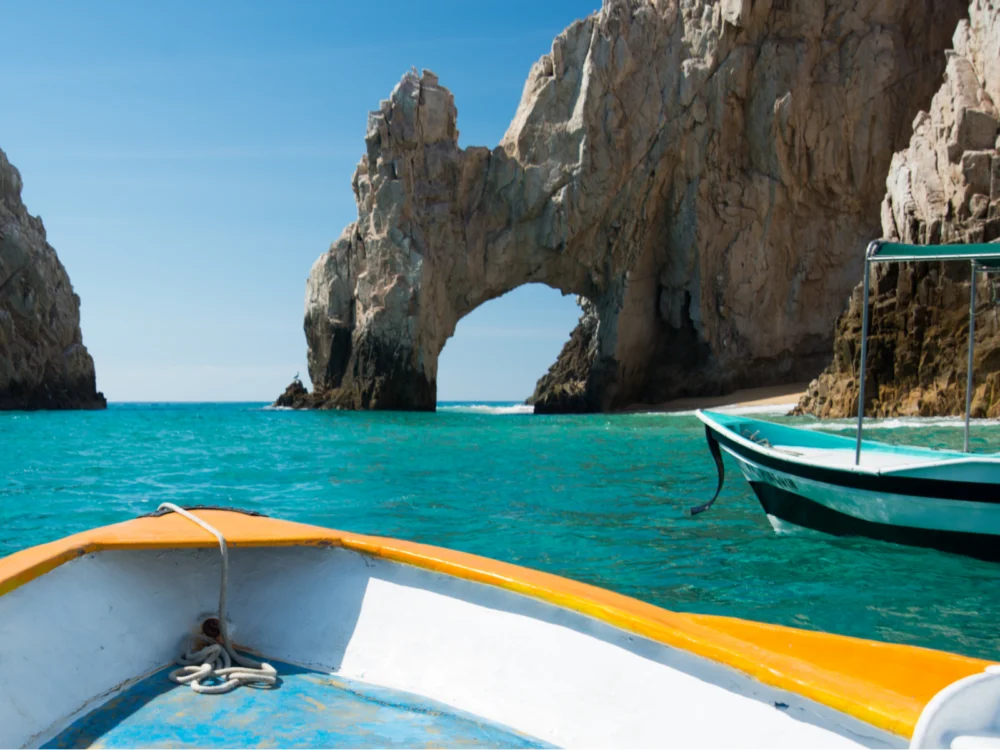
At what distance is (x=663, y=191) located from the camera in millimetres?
36719

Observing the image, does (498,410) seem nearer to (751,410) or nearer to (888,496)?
(751,410)

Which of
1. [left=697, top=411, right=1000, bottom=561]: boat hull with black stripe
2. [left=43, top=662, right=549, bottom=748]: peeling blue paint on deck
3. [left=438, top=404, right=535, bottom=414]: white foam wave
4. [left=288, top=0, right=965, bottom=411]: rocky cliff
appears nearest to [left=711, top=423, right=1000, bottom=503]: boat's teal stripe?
[left=697, top=411, right=1000, bottom=561]: boat hull with black stripe

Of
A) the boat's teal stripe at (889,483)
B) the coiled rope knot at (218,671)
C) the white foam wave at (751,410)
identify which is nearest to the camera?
the coiled rope knot at (218,671)

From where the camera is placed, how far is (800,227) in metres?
37.4

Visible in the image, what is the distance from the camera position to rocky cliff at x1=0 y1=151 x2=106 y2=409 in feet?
151

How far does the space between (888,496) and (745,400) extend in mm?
28905

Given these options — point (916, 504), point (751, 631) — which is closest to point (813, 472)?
point (916, 504)

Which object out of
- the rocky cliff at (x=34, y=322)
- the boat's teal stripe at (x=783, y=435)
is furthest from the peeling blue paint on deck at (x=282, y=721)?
the rocky cliff at (x=34, y=322)

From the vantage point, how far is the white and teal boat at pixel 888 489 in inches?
230

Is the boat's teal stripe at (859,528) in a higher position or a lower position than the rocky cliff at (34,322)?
lower

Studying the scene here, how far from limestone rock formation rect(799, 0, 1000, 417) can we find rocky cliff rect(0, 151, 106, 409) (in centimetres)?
4223

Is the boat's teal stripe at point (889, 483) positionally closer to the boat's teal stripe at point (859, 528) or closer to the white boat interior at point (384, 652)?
the boat's teal stripe at point (859, 528)

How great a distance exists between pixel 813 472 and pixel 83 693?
5725 mm

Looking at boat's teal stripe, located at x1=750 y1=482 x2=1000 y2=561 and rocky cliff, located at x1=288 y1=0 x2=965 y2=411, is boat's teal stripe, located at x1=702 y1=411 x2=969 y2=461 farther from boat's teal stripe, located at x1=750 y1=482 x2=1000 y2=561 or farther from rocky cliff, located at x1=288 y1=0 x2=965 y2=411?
rocky cliff, located at x1=288 y1=0 x2=965 y2=411
